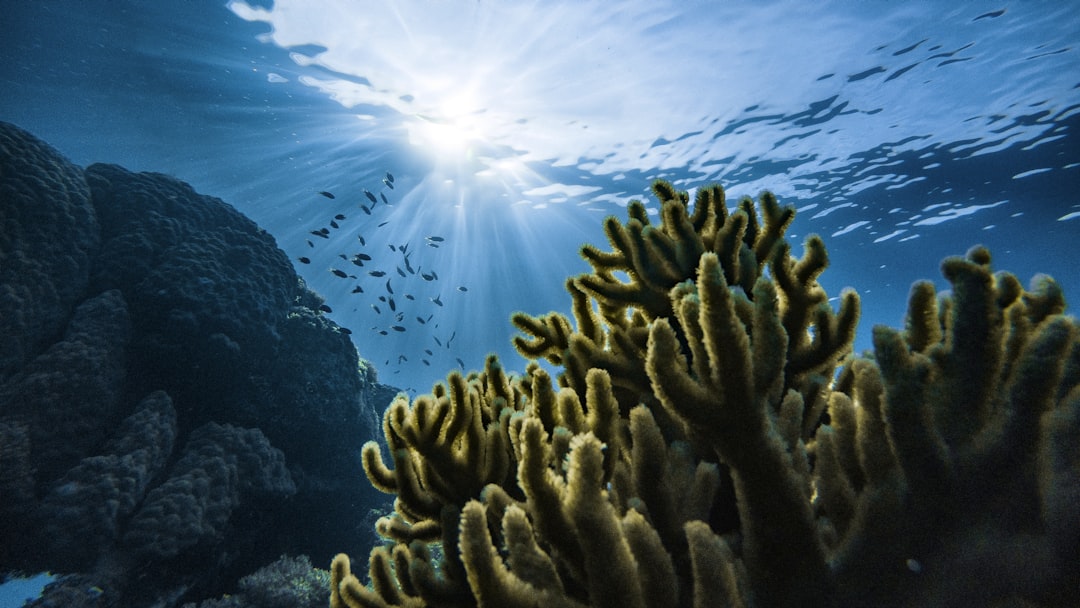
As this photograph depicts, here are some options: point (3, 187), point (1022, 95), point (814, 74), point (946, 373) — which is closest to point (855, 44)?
point (814, 74)

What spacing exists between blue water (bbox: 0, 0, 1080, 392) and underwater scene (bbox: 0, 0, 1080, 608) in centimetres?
13

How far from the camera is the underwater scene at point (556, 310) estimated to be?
1082 mm

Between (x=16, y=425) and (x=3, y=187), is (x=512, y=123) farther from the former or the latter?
(x=16, y=425)

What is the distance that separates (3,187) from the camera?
8.15 metres

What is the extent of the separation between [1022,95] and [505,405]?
18677 millimetres

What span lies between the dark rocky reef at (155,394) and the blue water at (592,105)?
6.23 meters

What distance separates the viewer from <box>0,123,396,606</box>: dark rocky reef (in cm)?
704

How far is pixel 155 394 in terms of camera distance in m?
8.73

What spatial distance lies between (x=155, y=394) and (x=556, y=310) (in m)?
9.28

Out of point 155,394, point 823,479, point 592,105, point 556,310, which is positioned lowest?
point 823,479

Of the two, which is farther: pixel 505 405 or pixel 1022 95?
pixel 1022 95

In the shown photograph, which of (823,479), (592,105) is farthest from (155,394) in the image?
(592,105)

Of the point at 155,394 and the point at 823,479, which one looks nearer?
the point at 823,479

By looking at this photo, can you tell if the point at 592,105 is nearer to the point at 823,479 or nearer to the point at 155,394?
the point at 155,394
